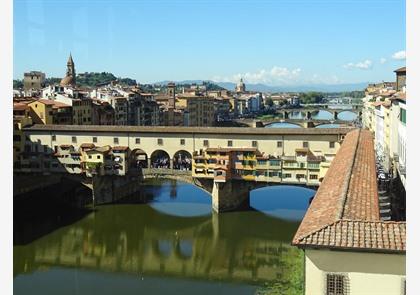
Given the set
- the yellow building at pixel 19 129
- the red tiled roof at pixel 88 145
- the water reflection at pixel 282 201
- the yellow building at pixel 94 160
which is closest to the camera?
the water reflection at pixel 282 201

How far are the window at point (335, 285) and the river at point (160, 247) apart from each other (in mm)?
2609

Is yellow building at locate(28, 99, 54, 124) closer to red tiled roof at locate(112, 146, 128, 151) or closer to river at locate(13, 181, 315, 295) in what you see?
river at locate(13, 181, 315, 295)

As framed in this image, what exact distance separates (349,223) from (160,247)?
19.5 ft

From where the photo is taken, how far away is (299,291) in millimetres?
5168

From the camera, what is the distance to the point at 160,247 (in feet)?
28.7

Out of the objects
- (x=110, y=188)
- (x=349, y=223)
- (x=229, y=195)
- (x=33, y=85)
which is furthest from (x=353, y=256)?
(x=33, y=85)

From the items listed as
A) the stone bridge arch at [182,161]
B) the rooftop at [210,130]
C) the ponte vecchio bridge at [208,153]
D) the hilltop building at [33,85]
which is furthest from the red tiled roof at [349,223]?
the hilltop building at [33,85]

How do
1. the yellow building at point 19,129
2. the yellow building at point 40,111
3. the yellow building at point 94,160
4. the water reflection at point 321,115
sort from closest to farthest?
the yellow building at point 94,160 → the yellow building at point 19,129 → the yellow building at point 40,111 → the water reflection at point 321,115

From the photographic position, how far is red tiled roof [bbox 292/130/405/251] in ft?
9.41

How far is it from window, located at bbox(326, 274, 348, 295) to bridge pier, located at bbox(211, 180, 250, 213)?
297 inches

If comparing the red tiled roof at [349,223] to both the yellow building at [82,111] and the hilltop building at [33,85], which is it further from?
the hilltop building at [33,85]

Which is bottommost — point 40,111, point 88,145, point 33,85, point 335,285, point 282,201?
point 282,201

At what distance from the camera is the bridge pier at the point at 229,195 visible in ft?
34.5

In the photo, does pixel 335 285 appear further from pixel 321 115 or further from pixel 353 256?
pixel 321 115
